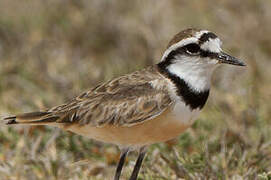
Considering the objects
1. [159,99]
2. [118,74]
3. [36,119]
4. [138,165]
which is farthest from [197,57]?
[118,74]

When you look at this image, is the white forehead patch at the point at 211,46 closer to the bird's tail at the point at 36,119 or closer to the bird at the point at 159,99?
the bird at the point at 159,99

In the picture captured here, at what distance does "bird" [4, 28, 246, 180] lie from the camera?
388cm

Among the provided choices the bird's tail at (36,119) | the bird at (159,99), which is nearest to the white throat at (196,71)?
the bird at (159,99)

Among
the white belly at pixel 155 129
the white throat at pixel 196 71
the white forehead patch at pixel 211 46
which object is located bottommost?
the white belly at pixel 155 129

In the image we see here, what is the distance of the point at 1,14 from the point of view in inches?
302

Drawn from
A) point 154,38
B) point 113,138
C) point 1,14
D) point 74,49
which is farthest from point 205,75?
point 1,14

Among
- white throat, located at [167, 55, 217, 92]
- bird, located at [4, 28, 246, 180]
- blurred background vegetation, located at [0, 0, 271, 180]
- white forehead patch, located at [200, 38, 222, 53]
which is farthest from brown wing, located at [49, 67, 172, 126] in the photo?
blurred background vegetation, located at [0, 0, 271, 180]

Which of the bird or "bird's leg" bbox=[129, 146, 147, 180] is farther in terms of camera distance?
"bird's leg" bbox=[129, 146, 147, 180]

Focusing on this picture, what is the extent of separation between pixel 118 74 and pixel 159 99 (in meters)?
2.24

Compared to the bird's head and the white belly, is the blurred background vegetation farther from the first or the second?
the bird's head

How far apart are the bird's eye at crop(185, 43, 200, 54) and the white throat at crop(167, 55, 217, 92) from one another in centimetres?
4

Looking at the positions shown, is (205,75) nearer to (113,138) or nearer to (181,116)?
(181,116)

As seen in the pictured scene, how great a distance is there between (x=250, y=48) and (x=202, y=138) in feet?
7.91

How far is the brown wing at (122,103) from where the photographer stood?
3.92 metres
